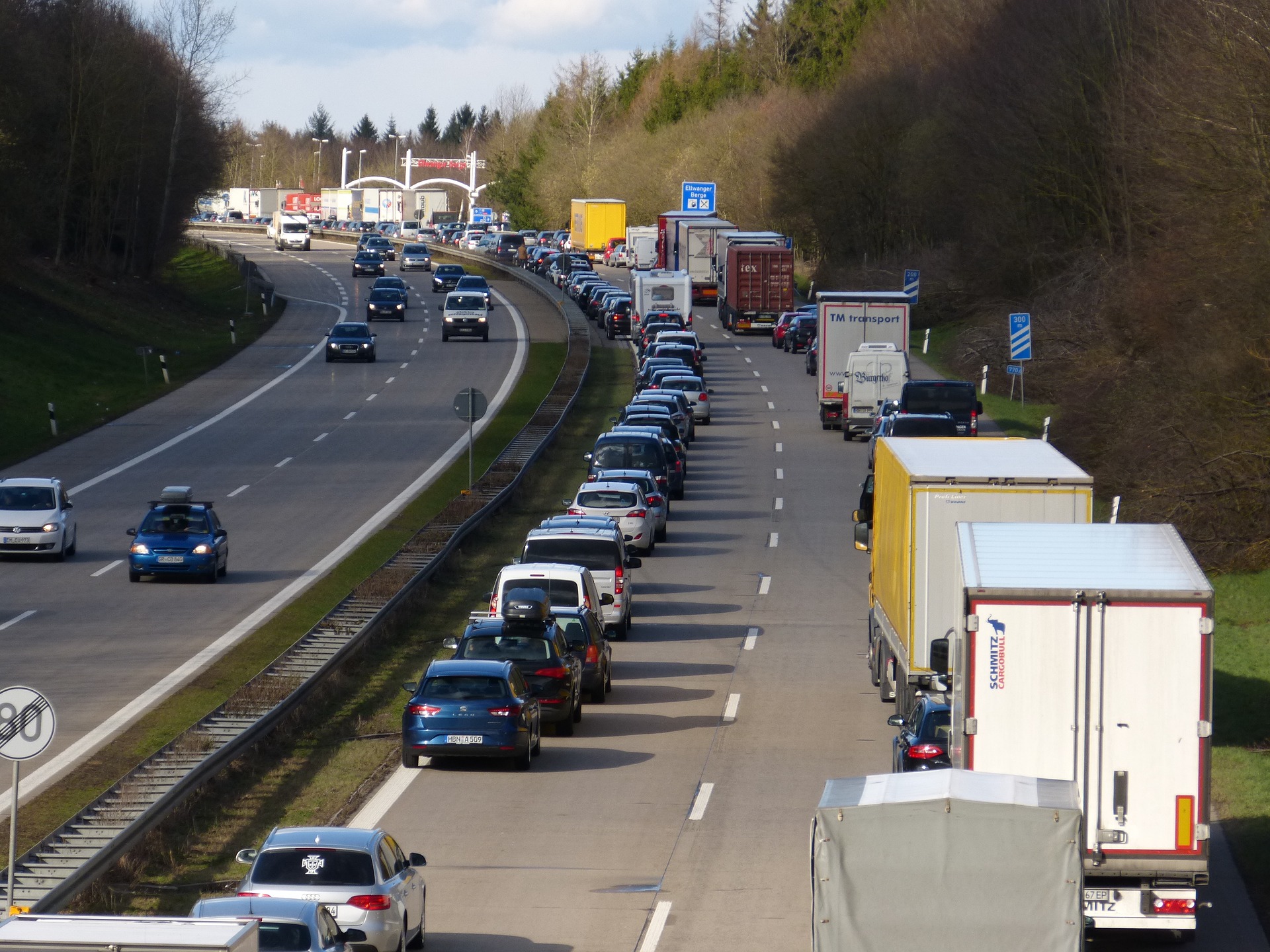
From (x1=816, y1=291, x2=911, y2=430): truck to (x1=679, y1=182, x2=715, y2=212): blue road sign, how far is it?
54.5 meters

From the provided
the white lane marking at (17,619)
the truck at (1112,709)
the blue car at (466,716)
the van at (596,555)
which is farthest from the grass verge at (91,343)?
the truck at (1112,709)

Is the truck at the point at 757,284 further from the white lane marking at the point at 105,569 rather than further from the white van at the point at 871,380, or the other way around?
the white lane marking at the point at 105,569

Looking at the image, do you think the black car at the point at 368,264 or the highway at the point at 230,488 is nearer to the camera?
the highway at the point at 230,488

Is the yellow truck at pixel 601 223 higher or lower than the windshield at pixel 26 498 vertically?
higher

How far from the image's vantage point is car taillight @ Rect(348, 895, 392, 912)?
1273 centimetres

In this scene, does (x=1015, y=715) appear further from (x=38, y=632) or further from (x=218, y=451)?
(x=218, y=451)

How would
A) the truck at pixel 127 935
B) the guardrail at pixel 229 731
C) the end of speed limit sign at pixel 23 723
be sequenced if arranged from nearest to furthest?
1. the truck at pixel 127 935
2. the end of speed limit sign at pixel 23 723
3. the guardrail at pixel 229 731

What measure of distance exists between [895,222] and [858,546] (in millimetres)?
62210

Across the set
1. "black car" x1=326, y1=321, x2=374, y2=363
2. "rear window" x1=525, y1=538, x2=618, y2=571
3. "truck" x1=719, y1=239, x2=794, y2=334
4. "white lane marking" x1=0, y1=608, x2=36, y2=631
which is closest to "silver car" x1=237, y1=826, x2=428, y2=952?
"rear window" x1=525, y1=538, x2=618, y2=571

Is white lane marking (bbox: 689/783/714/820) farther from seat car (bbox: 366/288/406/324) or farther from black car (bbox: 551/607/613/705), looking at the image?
seat car (bbox: 366/288/406/324)

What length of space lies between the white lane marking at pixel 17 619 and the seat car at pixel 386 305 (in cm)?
5324

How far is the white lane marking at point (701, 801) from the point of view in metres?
18.7

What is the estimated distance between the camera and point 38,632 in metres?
27.2

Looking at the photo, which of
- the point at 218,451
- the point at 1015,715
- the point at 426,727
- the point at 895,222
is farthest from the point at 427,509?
the point at 895,222
